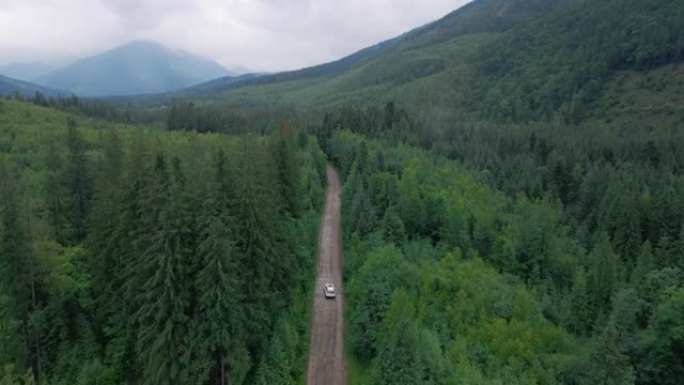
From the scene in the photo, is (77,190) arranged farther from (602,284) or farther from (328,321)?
(602,284)

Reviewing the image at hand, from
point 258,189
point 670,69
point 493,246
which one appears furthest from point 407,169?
point 670,69

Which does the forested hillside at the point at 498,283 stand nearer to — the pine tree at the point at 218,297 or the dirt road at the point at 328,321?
the dirt road at the point at 328,321

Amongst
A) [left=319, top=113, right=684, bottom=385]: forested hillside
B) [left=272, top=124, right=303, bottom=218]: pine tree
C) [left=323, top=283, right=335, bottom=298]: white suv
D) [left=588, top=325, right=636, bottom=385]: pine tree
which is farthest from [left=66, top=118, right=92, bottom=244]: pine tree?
[left=588, top=325, right=636, bottom=385]: pine tree

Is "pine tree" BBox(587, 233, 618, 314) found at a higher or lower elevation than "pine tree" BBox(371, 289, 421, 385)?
lower

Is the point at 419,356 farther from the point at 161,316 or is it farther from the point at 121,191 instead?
the point at 121,191

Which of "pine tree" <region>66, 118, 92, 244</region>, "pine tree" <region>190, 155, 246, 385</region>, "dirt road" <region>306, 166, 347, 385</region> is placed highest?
"pine tree" <region>66, 118, 92, 244</region>

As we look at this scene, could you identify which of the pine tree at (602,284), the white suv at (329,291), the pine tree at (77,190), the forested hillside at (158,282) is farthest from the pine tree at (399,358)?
the pine tree at (77,190)

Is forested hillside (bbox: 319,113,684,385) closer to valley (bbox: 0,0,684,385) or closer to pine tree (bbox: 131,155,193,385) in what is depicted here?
valley (bbox: 0,0,684,385)
